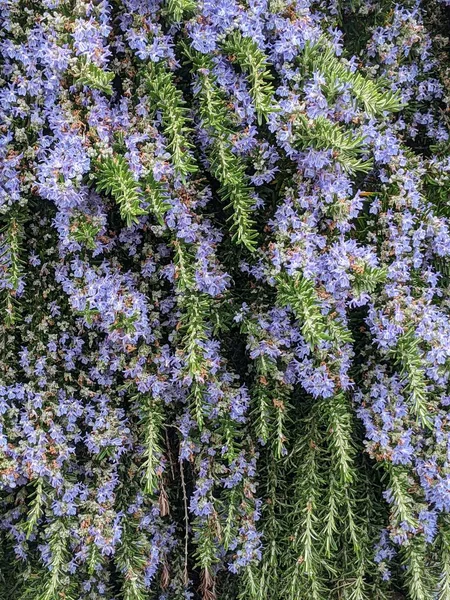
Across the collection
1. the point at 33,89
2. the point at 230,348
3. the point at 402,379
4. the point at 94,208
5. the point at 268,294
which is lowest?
the point at 402,379

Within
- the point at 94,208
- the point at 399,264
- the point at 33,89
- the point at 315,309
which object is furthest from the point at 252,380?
the point at 33,89

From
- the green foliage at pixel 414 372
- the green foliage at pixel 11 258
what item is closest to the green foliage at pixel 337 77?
the green foliage at pixel 414 372

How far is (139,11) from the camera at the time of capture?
1363 millimetres

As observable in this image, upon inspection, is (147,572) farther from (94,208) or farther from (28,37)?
(28,37)

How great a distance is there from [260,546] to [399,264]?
36.6 inches

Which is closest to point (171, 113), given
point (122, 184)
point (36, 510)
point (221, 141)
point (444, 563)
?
point (221, 141)

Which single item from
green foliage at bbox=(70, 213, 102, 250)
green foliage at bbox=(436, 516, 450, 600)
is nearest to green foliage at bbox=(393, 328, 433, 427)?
green foliage at bbox=(436, 516, 450, 600)

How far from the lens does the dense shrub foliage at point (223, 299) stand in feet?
4.44

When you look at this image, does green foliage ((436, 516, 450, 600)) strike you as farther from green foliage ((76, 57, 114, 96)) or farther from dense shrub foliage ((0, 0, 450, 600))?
green foliage ((76, 57, 114, 96))

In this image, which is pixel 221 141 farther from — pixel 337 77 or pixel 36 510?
pixel 36 510

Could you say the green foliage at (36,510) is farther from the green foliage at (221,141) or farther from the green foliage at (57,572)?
the green foliage at (221,141)

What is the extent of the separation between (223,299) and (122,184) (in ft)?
1.57

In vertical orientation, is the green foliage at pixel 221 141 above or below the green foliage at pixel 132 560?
above

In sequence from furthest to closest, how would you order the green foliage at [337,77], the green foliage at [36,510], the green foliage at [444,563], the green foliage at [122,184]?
the green foliage at [444,563]
the green foliage at [36,510]
the green foliage at [337,77]
the green foliage at [122,184]
